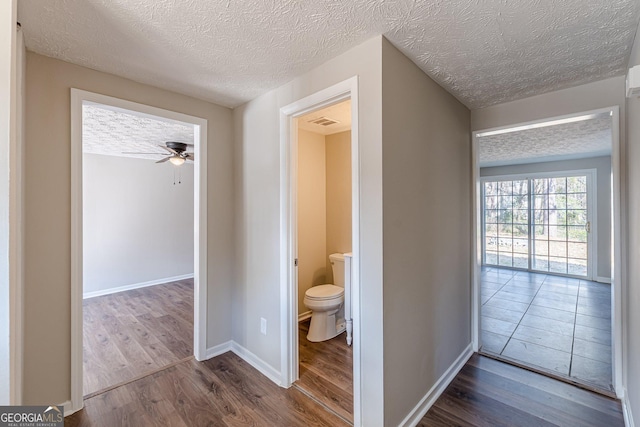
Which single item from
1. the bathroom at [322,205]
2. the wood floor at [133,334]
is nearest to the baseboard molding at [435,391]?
the bathroom at [322,205]

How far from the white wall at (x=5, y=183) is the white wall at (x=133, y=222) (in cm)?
445

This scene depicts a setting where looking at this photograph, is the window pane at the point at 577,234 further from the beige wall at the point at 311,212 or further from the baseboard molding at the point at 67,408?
the baseboard molding at the point at 67,408

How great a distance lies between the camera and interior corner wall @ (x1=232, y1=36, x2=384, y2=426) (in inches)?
62.4

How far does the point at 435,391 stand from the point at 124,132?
422 cm

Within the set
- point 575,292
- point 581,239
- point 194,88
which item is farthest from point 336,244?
point 581,239

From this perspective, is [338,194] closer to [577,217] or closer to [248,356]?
[248,356]

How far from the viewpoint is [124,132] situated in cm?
346

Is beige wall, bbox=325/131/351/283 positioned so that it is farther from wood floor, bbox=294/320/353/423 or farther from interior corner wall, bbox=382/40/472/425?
interior corner wall, bbox=382/40/472/425

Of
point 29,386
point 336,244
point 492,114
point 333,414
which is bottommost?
point 333,414

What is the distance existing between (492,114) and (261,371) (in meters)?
3.10

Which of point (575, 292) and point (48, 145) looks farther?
point (575, 292)

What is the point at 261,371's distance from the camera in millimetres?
2367

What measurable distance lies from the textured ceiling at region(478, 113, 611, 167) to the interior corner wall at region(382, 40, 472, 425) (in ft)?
4.68

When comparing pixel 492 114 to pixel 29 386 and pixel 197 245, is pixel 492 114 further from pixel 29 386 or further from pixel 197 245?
pixel 29 386
